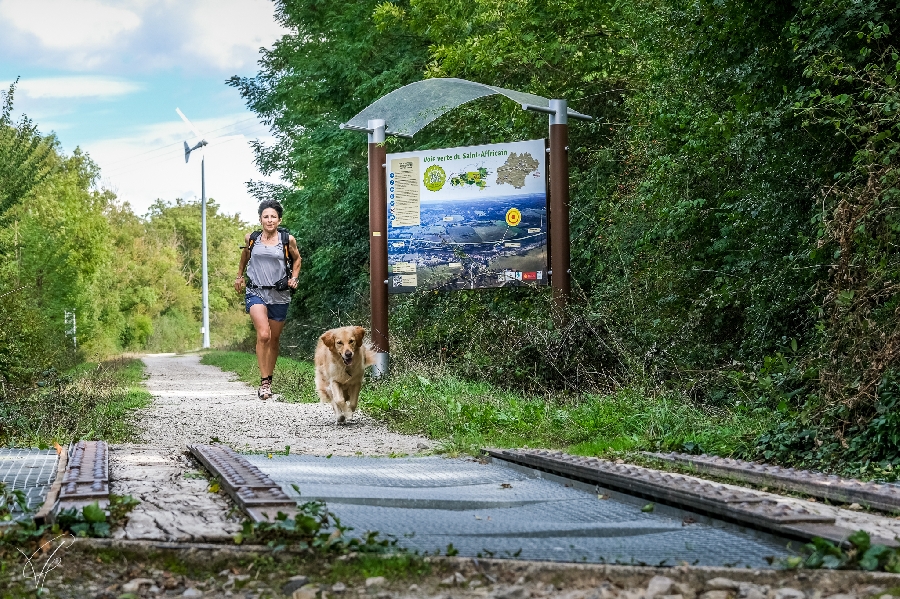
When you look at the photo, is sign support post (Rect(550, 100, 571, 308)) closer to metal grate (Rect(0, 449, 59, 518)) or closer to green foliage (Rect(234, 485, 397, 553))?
metal grate (Rect(0, 449, 59, 518))

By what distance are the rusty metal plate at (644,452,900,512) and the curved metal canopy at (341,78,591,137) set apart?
8988mm

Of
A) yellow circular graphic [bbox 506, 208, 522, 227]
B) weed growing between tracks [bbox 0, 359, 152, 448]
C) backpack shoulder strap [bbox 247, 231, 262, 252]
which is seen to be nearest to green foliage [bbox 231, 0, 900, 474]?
yellow circular graphic [bbox 506, 208, 522, 227]

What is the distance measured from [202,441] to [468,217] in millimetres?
7116

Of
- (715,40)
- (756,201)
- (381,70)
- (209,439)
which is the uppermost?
(381,70)

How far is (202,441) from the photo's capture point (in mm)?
9328

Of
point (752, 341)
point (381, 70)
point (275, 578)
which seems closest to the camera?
point (275, 578)

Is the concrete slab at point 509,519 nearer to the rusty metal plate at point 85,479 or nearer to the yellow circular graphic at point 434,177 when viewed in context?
the rusty metal plate at point 85,479

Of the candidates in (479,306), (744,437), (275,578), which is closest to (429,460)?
(744,437)

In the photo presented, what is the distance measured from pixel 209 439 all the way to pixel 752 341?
6270mm

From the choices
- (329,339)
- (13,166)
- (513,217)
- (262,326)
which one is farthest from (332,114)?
(329,339)

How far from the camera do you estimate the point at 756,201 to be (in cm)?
1264

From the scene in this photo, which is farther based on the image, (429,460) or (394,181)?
(394,181)

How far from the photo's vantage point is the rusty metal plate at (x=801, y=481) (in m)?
5.46

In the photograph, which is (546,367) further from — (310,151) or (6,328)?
(310,151)
